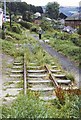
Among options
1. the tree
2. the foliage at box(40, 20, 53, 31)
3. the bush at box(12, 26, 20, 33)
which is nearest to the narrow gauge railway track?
the bush at box(12, 26, 20, 33)

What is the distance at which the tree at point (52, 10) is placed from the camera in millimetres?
52709

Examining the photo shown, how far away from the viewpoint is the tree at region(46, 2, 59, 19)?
52709 mm

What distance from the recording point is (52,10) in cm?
5394

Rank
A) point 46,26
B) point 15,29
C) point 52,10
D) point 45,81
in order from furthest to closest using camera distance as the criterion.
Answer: point 52,10 → point 46,26 → point 15,29 → point 45,81

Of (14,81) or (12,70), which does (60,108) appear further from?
(12,70)

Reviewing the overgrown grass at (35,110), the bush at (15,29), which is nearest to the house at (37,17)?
the bush at (15,29)

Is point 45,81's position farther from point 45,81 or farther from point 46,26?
point 46,26

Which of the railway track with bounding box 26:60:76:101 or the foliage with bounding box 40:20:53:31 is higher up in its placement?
the railway track with bounding box 26:60:76:101

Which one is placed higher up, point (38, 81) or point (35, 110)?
point (35, 110)

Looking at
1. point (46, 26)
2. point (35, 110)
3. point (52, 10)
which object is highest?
point (35, 110)

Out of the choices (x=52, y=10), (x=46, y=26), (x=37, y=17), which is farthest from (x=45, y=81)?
(x=37, y=17)

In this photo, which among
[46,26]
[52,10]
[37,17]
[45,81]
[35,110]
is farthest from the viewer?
[37,17]

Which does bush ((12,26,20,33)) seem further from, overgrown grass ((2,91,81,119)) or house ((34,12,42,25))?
overgrown grass ((2,91,81,119))

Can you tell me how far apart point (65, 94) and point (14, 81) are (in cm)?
335
